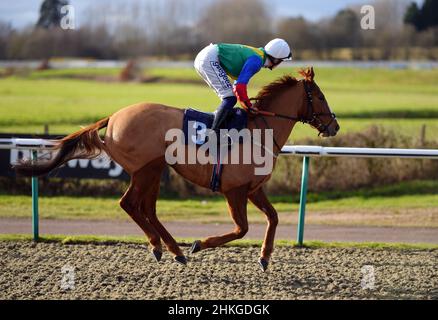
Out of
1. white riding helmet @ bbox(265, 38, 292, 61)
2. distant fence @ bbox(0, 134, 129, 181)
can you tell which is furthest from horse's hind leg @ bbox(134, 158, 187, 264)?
distant fence @ bbox(0, 134, 129, 181)

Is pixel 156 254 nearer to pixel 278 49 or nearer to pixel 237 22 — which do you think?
pixel 278 49

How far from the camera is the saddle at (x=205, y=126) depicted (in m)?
6.08

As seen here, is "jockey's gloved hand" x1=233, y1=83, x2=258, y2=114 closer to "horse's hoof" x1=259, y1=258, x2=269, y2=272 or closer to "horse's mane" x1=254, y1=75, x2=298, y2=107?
"horse's mane" x1=254, y1=75, x2=298, y2=107

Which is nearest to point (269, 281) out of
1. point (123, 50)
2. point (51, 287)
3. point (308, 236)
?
point (51, 287)

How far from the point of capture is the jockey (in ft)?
19.8

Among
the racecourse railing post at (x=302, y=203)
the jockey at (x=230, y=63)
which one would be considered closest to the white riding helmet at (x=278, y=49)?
the jockey at (x=230, y=63)

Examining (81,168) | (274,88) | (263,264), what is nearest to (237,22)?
(81,168)

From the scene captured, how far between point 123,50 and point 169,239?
21549 mm

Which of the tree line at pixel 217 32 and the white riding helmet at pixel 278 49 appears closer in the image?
the white riding helmet at pixel 278 49

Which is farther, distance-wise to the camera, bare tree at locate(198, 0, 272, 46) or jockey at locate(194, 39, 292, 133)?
bare tree at locate(198, 0, 272, 46)

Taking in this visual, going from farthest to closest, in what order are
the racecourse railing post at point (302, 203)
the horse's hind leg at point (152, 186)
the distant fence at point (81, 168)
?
the distant fence at point (81, 168), the racecourse railing post at point (302, 203), the horse's hind leg at point (152, 186)

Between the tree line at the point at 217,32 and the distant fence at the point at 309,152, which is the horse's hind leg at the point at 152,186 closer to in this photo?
the distant fence at the point at 309,152

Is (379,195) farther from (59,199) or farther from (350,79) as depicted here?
(350,79)

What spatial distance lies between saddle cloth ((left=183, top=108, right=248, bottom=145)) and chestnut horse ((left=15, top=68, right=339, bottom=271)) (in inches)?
3.6
